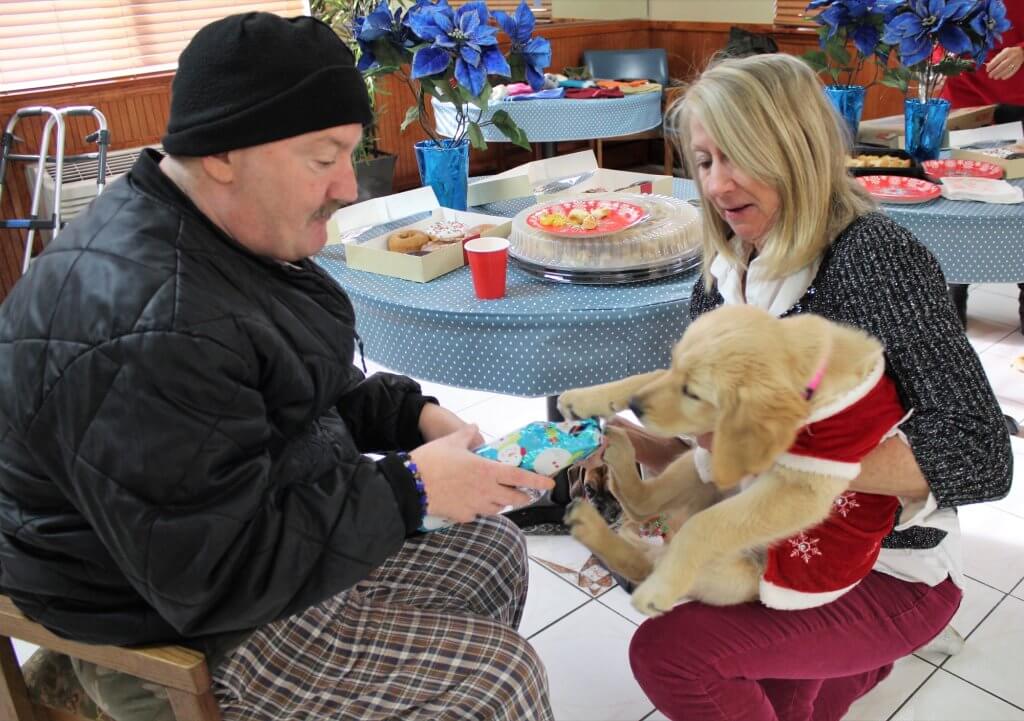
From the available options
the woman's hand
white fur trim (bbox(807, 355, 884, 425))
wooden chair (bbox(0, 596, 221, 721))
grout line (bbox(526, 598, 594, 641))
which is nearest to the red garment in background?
the woman's hand

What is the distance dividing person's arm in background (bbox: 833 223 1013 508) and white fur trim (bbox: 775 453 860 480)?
13 centimetres

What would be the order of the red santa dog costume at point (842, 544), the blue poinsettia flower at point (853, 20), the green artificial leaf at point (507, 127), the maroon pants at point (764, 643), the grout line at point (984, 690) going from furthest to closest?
the blue poinsettia flower at point (853, 20), the green artificial leaf at point (507, 127), the grout line at point (984, 690), the maroon pants at point (764, 643), the red santa dog costume at point (842, 544)

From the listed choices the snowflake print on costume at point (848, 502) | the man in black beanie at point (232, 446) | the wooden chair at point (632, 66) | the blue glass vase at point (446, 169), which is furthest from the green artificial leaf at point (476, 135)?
the wooden chair at point (632, 66)

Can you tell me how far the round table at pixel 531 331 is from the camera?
1.52 meters

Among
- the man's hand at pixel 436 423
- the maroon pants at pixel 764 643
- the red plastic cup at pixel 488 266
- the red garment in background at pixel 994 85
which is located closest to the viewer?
the maroon pants at pixel 764 643

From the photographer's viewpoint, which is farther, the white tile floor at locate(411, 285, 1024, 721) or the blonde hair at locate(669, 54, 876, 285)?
the white tile floor at locate(411, 285, 1024, 721)

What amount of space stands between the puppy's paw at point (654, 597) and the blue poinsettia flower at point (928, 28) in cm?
189

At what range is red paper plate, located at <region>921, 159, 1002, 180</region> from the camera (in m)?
2.23

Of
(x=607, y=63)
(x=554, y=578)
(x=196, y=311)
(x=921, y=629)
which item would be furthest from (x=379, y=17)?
(x=607, y=63)

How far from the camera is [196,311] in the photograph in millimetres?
965

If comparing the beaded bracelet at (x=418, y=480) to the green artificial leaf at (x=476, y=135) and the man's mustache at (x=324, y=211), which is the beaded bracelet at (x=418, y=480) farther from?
the green artificial leaf at (x=476, y=135)

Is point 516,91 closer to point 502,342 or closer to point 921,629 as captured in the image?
point 502,342

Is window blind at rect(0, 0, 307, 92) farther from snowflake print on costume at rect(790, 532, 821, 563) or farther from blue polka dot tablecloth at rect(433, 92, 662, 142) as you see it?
snowflake print on costume at rect(790, 532, 821, 563)

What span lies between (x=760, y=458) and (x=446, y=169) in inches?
54.0
